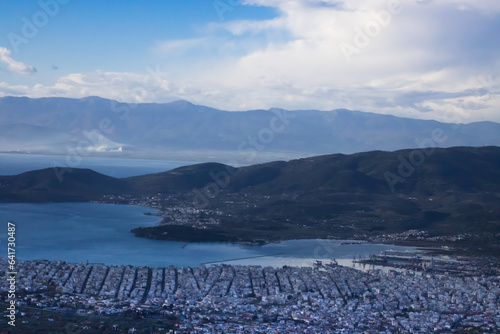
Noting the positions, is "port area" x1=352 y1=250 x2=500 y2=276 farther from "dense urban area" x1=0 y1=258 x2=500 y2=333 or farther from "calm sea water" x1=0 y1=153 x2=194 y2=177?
"calm sea water" x1=0 y1=153 x2=194 y2=177

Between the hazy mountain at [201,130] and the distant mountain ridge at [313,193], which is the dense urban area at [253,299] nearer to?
the distant mountain ridge at [313,193]

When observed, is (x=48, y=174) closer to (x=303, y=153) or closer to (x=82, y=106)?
→ (x=303, y=153)

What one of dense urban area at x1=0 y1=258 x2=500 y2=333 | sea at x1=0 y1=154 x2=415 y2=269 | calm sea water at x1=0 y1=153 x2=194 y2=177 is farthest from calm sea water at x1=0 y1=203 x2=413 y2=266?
calm sea water at x1=0 y1=153 x2=194 y2=177

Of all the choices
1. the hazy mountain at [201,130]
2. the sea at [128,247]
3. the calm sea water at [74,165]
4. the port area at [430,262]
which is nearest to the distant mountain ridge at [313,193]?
the sea at [128,247]

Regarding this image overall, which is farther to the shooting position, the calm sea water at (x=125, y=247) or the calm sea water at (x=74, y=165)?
the calm sea water at (x=74, y=165)

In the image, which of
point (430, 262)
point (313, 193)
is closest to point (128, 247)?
point (430, 262)

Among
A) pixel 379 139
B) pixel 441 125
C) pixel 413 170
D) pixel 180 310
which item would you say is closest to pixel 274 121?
pixel 379 139

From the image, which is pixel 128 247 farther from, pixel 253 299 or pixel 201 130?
pixel 201 130
